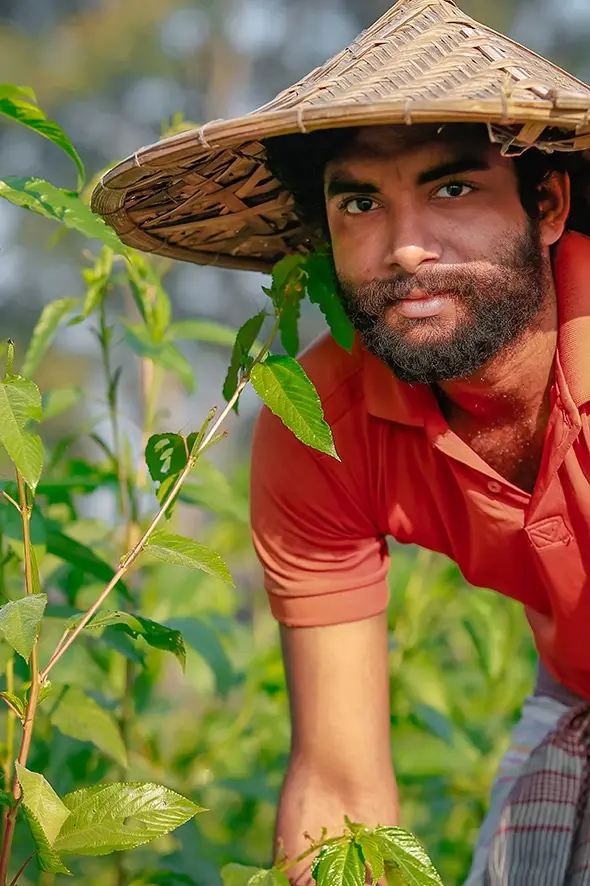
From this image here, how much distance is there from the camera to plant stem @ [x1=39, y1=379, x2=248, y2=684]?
1.54m

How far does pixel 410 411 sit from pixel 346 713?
498 millimetres

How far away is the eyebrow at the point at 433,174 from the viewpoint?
6.03 feet

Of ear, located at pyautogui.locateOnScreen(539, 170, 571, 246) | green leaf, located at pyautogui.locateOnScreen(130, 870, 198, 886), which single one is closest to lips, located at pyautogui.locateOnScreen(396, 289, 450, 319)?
ear, located at pyautogui.locateOnScreen(539, 170, 571, 246)

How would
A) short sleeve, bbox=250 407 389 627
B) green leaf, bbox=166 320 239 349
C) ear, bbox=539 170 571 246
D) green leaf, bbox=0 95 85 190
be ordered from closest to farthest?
green leaf, bbox=0 95 85 190, ear, bbox=539 170 571 246, short sleeve, bbox=250 407 389 627, green leaf, bbox=166 320 239 349

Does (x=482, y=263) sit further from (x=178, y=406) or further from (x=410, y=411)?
(x=178, y=406)

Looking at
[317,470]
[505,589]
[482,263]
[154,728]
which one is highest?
[482,263]

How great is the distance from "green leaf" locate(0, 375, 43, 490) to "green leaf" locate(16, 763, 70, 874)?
30 centimetres

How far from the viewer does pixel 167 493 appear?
174 cm

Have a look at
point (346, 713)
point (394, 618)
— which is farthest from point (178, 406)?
point (346, 713)

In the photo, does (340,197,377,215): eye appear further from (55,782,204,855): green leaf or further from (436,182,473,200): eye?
(55,782,204,855): green leaf

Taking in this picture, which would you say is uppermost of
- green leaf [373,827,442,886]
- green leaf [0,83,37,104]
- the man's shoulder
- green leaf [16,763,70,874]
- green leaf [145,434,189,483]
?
green leaf [0,83,37,104]

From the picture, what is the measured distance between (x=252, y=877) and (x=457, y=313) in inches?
29.1

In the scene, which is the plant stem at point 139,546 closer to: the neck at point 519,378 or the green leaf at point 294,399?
the green leaf at point 294,399

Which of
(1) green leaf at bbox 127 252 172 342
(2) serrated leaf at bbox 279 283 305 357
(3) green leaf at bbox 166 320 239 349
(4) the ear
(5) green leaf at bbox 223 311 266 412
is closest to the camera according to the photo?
(5) green leaf at bbox 223 311 266 412
